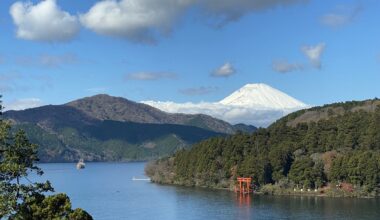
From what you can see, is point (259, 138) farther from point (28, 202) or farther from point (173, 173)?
point (28, 202)

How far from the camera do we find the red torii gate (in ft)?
409

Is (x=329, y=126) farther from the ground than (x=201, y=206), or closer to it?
farther from the ground

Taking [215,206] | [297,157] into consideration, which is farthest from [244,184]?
[215,206]

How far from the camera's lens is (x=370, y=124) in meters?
136

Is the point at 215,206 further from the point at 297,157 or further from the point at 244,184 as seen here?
the point at 297,157

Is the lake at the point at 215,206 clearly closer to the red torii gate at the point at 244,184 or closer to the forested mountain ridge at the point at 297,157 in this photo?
the red torii gate at the point at 244,184

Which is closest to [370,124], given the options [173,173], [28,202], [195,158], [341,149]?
[341,149]

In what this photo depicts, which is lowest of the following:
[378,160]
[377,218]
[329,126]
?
[377,218]

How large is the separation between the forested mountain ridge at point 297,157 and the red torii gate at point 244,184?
1.69m

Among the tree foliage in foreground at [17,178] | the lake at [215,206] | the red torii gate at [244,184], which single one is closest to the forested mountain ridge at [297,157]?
the red torii gate at [244,184]

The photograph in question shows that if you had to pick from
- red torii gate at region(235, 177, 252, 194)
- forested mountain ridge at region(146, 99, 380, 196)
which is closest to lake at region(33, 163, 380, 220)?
red torii gate at region(235, 177, 252, 194)

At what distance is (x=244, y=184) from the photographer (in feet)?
417

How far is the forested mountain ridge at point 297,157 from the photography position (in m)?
116

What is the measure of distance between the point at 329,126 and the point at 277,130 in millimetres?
15245
